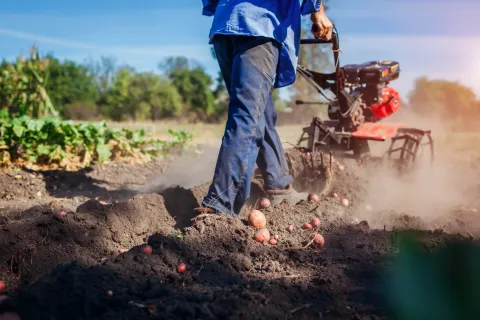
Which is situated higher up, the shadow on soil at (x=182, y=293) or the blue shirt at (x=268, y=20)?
the blue shirt at (x=268, y=20)

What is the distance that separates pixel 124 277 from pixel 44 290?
331 millimetres

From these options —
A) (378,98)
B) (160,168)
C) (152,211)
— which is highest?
(378,98)

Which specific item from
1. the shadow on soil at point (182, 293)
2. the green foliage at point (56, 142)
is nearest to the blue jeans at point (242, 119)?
the shadow on soil at point (182, 293)

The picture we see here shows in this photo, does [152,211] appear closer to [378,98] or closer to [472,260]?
[472,260]

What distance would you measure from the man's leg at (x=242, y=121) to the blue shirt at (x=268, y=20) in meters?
0.10

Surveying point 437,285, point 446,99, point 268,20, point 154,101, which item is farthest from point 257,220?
point 154,101

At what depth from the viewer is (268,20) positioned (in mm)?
3314

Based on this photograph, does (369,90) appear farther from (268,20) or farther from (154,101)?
(154,101)

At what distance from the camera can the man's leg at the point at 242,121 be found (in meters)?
3.21

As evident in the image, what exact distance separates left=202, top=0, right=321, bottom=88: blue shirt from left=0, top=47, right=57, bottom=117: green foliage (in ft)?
42.3

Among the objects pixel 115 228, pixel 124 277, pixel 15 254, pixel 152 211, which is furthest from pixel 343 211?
pixel 15 254

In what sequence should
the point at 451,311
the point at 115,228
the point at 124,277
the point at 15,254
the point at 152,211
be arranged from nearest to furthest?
the point at 451,311
the point at 124,277
the point at 15,254
the point at 115,228
the point at 152,211

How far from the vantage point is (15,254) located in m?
2.56

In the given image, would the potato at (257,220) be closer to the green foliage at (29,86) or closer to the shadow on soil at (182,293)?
the shadow on soil at (182,293)
